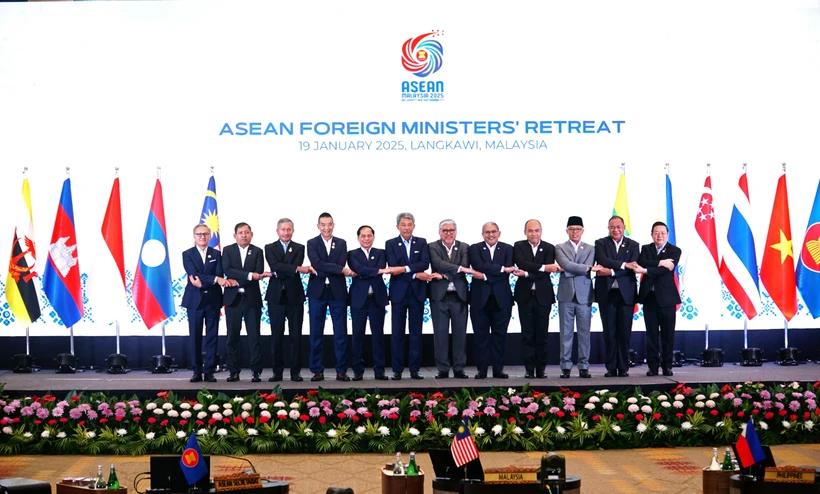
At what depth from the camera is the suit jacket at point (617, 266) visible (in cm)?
737

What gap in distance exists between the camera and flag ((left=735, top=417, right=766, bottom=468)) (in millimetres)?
3621

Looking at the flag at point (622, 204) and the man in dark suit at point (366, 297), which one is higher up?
the flag at point (622, 204)

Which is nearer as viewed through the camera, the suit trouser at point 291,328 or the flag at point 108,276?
the suit trouser at point 291,328

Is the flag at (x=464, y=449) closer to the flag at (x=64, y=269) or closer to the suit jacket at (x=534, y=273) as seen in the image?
the suit jacket at (x=534, y=273)

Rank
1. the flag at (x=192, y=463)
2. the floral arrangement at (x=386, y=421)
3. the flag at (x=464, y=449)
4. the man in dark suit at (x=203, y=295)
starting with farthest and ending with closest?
the man in dark suit at (x=203, y=295), the floral arrangement at (x=386, y=421), the flag at (x=464, y=449), the flag at (x=192, y=463)

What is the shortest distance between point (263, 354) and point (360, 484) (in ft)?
11.9

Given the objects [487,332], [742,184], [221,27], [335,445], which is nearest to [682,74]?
[742,184]

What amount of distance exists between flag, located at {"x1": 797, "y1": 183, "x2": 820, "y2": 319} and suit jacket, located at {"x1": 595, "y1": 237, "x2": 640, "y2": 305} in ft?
7.50

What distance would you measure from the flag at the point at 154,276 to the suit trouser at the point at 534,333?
11.1 ft

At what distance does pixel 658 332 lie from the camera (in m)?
7.48

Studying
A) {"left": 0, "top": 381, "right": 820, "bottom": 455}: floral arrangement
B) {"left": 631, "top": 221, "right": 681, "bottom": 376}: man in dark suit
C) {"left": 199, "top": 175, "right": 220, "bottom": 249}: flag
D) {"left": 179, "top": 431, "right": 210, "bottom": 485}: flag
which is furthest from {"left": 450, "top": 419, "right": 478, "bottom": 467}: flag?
{"left": 199, "top": 175, "right": 220, "bottom": 249}: flag

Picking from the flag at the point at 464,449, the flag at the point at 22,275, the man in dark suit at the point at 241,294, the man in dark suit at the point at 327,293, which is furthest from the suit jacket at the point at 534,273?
the flag at the point at 22,275

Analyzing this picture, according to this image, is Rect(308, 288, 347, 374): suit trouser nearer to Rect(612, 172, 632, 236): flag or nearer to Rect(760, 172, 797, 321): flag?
Rect(612, 172, 632, 236): flag

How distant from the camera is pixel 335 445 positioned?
20.2ft
